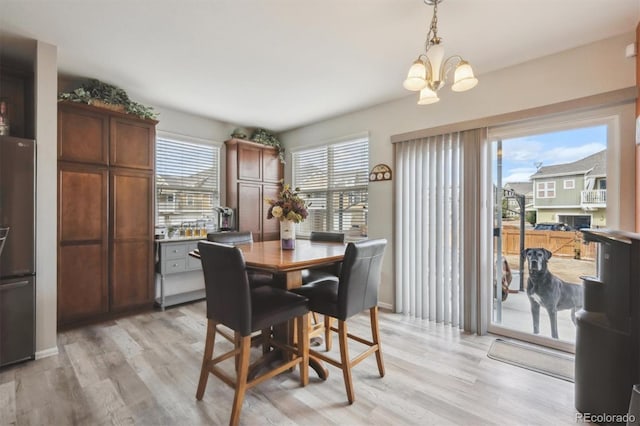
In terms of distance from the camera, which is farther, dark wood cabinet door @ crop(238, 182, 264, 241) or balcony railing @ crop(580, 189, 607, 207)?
dark wood cabinet door @ crop(238, 182, 264, 241)

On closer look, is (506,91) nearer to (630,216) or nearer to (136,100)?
(630,216)

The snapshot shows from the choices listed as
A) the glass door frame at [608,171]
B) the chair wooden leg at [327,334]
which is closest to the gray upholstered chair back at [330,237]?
the chair wooden leg at [327,334]

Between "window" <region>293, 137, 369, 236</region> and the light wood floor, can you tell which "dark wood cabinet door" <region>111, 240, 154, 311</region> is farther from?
"window" <region>293, 137, 369, 236</region>

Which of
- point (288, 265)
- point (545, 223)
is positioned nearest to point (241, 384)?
point (288, 265)

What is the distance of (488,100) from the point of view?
284cm

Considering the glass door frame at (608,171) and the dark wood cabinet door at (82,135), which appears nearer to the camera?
the glass door frame at (608,171)

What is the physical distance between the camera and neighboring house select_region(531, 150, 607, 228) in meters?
2.39

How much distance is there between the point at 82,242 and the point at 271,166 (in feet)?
9.02

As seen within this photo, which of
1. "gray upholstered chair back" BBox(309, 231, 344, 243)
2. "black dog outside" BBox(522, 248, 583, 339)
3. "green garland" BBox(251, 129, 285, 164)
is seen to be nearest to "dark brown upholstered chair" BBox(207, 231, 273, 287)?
"gray upholstered chair back" BBox(309, 231, 344, 243)

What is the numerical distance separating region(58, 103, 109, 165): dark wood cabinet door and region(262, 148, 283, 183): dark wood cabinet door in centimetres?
215

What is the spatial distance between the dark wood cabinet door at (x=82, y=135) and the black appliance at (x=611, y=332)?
172 inches

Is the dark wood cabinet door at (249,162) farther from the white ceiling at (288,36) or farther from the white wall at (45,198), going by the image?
the white wall at (45,198)

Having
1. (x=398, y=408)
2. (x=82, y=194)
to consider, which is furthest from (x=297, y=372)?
(x=82, y=194)

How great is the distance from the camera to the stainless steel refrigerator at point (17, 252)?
2.20 metres
